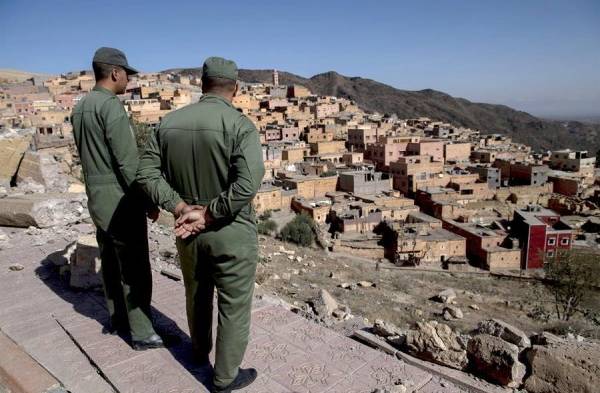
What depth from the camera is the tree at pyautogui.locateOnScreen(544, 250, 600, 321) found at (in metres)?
15.5

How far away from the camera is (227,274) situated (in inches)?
89.0

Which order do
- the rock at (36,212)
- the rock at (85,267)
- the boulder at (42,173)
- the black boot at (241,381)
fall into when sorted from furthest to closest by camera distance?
the boulder at (42,173)
the rock at (36,212)
the rock at (85,267)
the black boot at (241,381)

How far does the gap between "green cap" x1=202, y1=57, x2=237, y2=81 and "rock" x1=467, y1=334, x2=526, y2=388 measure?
2.12 metres

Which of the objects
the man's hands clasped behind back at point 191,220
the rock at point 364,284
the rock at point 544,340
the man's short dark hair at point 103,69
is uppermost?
the man's short dark hair at point 103,69

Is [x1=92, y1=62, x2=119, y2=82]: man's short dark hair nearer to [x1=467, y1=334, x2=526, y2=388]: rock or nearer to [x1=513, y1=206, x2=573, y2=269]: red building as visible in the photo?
[x1=467, y1=334, x2=526, y2=388]: rock

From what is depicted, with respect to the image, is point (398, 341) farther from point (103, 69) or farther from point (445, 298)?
point (445, 298)

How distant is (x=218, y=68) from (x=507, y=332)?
8.40 feet

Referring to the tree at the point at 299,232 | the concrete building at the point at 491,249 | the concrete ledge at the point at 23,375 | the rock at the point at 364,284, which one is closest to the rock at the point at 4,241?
the concrete ledge at the point at 23,375

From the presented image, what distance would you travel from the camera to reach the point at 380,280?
15.1 metres

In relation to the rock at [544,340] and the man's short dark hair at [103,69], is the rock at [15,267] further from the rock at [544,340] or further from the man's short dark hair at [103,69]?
the rock at [544,340]

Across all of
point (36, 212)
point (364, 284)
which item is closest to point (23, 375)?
point (36, 212)

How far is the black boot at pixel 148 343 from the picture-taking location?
2.80m

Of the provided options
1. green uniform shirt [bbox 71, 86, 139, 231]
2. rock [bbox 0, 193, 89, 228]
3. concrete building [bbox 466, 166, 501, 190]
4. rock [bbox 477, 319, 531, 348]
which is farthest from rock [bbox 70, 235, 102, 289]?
concrete building [bbox 466, 166, 501, 190]

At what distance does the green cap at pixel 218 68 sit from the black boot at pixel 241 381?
1.58 meters
